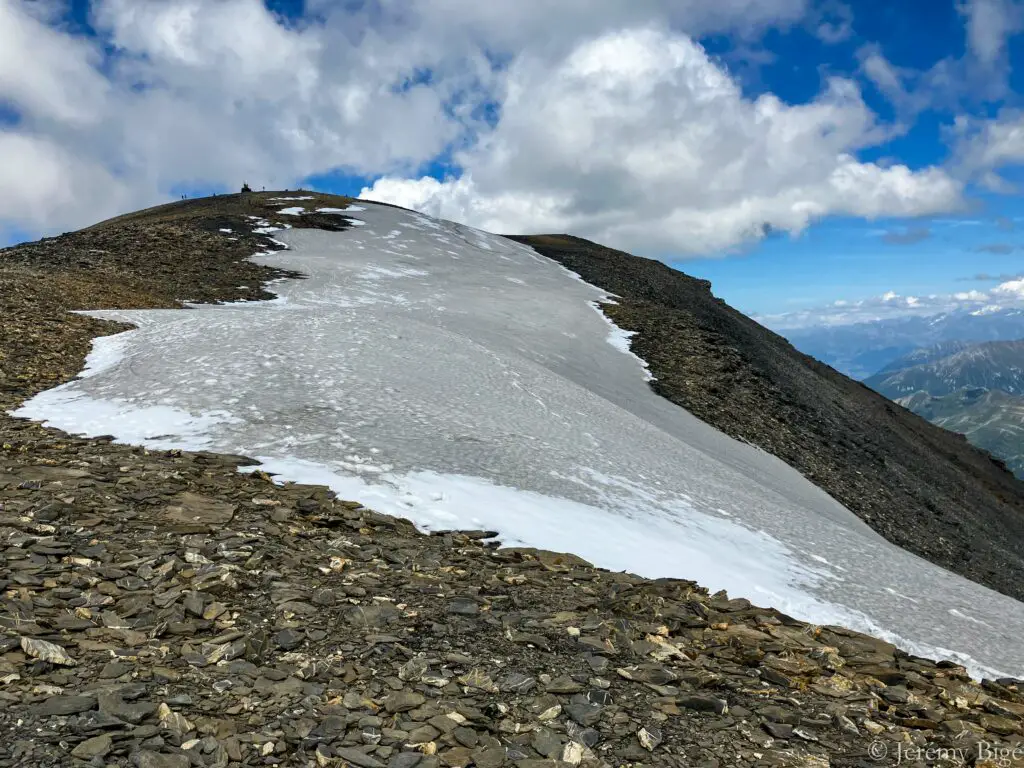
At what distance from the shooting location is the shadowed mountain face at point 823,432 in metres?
28.2

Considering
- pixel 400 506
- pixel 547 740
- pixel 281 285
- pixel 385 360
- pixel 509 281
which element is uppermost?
pixel 509 281

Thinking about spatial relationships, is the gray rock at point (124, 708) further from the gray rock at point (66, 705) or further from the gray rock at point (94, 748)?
the gray rock at point (94, 748)

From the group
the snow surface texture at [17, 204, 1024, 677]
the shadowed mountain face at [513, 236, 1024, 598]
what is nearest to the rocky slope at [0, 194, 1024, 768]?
the snow surface texture at [17, 204, 1024, 677]

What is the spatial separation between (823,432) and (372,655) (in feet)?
113

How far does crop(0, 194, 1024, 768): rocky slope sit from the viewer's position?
530 cm

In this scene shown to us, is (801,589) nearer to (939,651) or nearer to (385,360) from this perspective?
(939,651)

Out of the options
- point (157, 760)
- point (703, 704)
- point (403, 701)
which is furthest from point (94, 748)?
point (703, 704)

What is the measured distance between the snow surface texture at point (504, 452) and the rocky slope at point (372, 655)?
1319 mm

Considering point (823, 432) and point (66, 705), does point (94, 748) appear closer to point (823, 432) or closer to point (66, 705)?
point (66, 705)

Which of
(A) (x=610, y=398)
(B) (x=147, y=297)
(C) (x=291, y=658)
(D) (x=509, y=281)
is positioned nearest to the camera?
(C) (x=291, y=658)

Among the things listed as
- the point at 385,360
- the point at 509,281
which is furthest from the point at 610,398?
the point at 509,281

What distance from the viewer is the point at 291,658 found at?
250 inches

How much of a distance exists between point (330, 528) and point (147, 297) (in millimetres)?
24543

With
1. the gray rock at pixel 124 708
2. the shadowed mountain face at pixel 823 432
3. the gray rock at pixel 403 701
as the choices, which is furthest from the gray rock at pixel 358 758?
the shadowed mountain face at pixel 823 432
